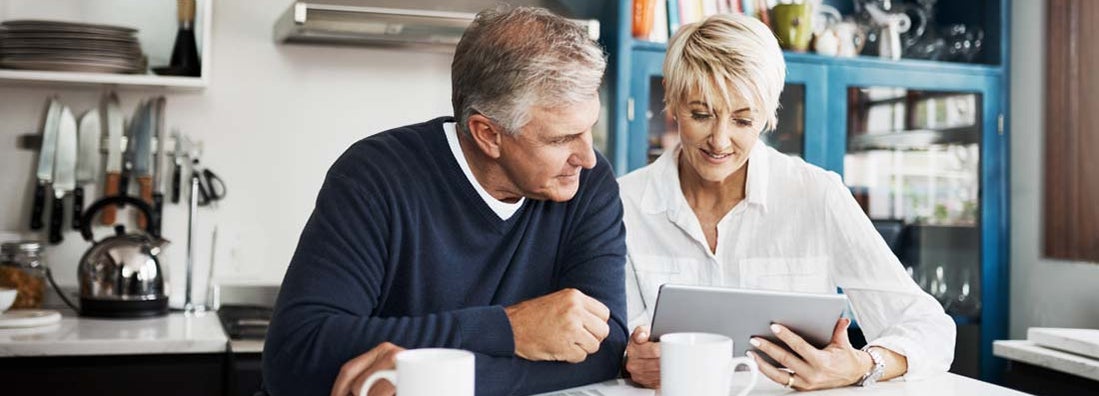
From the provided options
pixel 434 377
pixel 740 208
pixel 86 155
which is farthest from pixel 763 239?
pixel 86 155

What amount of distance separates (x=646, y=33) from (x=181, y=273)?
159 cm

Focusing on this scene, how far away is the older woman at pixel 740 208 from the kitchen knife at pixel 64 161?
1699 millimetres

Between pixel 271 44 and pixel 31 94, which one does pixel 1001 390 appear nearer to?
pixel 271 44

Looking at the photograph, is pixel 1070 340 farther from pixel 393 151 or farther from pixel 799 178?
pixel 393 151

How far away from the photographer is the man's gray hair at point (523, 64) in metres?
1.46

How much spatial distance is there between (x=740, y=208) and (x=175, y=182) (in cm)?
178

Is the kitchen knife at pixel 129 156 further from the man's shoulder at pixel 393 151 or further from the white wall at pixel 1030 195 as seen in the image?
the white wall at pixel 1030 195

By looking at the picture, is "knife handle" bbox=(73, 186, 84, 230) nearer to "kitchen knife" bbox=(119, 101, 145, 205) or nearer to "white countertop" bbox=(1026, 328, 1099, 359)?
"kitchen knife" bbox=(119, 101, 145, 205)

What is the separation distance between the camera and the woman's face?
6.49 feet

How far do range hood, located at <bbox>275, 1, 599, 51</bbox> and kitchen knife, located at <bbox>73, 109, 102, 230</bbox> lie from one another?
0.59 meters

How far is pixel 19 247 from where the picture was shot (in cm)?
280

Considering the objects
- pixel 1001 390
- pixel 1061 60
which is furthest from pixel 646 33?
pixel 1001 390

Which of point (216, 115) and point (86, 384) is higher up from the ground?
point (216, 115)

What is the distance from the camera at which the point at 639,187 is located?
213 centimetres
